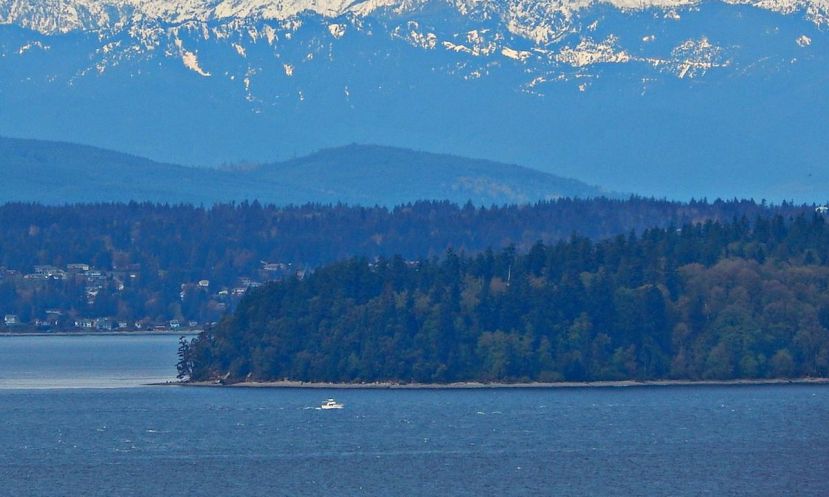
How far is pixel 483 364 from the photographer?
149750mm

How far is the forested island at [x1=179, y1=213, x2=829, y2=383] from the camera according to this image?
147500mm

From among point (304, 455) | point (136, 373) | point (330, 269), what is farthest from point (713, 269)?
point (304, 455)

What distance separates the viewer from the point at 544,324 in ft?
493

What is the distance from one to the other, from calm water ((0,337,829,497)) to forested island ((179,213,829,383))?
4208 millimetres

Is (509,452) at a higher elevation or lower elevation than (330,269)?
lower

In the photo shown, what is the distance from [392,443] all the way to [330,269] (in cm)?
5062

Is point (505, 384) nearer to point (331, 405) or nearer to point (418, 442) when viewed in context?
point (331, 405)

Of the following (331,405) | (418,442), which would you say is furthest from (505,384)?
(418,442)

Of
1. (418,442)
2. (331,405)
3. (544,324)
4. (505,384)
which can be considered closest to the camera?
(418,442)

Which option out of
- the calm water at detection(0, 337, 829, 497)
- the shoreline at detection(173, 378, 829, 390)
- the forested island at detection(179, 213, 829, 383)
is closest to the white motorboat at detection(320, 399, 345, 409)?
the calm water at detection(0, 337, 829, 497)

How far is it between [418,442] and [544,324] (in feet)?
128

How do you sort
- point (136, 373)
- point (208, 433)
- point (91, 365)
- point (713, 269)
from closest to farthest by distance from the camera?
point (208, 433), point (713, 269), point (136, 373), point (91, 365)

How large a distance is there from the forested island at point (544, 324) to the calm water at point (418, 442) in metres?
4.21

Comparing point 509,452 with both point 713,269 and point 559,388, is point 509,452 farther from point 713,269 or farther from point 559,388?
point 713,269
